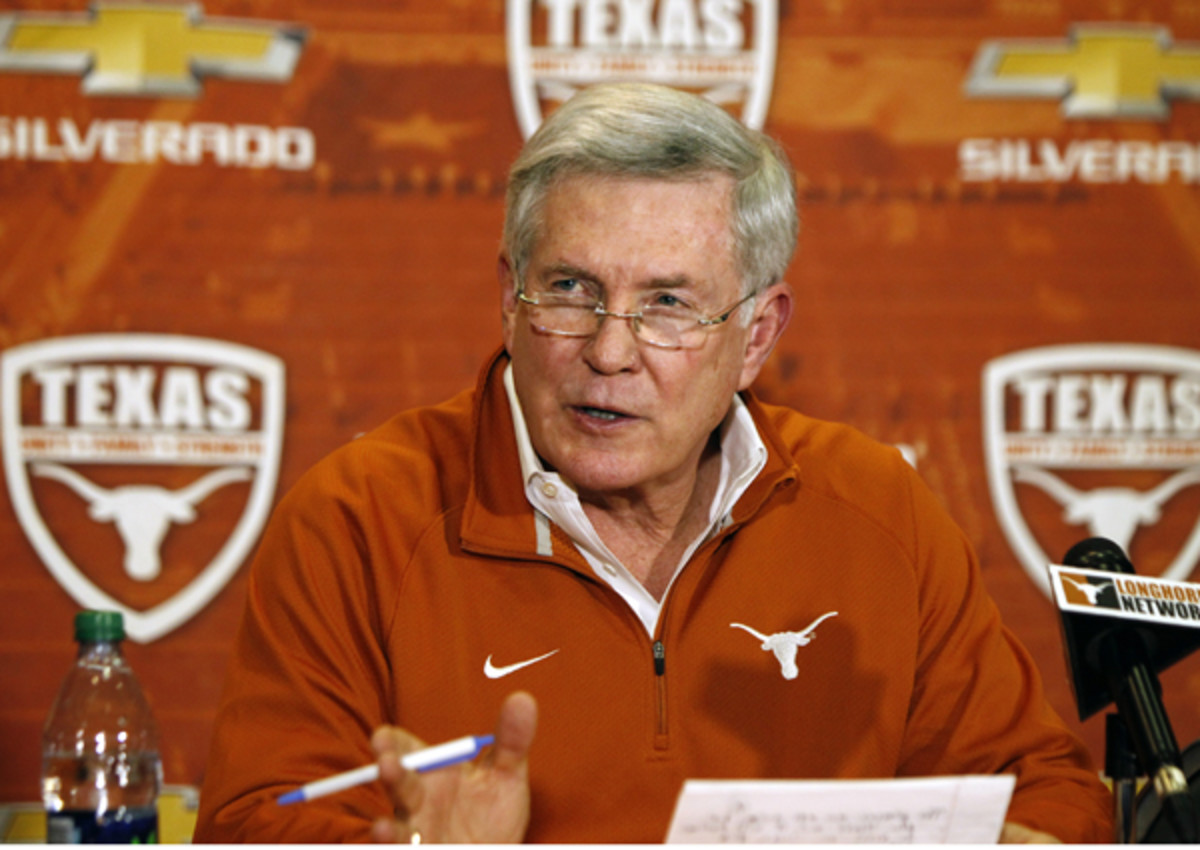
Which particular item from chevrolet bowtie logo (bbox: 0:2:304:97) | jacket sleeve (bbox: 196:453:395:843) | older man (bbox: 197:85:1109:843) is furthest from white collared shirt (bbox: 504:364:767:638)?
chevrolet bowtie logo (bbox: 0:2:304:97)

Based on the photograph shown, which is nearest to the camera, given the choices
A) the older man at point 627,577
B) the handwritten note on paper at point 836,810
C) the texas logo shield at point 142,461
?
the handwritten note on paper at point 836,810

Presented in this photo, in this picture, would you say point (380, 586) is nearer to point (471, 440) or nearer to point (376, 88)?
point (471, 440)

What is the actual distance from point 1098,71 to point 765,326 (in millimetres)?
1187

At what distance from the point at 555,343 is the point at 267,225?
111cm

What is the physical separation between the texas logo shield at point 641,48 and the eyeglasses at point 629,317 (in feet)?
3.28

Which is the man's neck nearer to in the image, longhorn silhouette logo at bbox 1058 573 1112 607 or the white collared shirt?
the white collared shirt

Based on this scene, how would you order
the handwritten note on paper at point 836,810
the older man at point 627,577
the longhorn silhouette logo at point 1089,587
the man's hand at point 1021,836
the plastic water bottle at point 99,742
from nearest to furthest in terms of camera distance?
the handwritten note on paper at point 836,810
the longhorn silhouette logo at point 1089,587
the man's hand at point 1021,836
the older man at point 627,577
the plastic water bottle at point 99,742

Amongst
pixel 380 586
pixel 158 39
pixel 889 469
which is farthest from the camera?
pixel 158 39

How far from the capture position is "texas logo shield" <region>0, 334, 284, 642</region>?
254 cm

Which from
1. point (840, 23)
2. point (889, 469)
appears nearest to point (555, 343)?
point (889, 469)

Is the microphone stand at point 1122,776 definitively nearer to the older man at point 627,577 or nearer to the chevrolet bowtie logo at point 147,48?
the older man at point 627,577

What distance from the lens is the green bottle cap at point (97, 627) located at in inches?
59.2

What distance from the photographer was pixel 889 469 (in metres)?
1.91

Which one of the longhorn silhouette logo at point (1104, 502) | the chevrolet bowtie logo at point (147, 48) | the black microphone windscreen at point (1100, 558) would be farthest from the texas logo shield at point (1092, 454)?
the chevrolet bowtie logo at point (147, 48)
